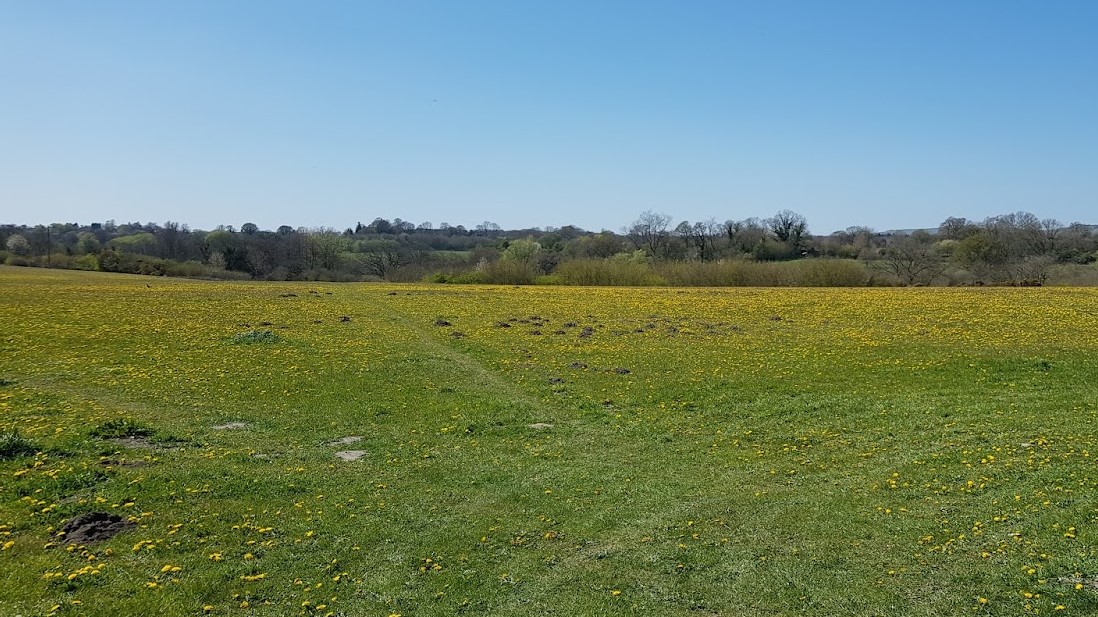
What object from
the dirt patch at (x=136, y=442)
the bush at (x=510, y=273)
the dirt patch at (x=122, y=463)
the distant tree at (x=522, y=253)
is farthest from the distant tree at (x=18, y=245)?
the dirt patch at (x=122, y=463)

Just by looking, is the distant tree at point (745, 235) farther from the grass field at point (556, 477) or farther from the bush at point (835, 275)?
the grass field at point (556, 477)

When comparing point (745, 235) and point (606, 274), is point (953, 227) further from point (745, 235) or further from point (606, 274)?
point (606, 274)

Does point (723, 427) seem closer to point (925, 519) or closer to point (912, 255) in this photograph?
point (925, 519)

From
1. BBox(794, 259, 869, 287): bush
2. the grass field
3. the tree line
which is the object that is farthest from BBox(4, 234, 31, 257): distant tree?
BBox(794, 259, 869, 287): bush

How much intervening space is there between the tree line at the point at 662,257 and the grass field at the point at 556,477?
57.4m

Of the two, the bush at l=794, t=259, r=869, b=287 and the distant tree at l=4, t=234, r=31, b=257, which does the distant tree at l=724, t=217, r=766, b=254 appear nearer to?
the bush at l=794, t=259, r=869, b=287

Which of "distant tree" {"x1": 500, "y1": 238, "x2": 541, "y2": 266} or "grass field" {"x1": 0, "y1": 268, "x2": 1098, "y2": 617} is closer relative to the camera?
"grass field" {"x1": 0, "y1": 268, "x2": 1098, "y2": 617}

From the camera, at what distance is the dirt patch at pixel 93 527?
381 inches

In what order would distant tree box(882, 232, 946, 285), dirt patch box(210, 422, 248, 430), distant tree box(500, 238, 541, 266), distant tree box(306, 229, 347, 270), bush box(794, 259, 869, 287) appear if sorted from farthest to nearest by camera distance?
distant tree box(306, 229, 347, 270) < distant tree box(500, 238, 541, 266) < distant tree box(882, 232, 946, 285) < bush box(794, 259, 869, 287) < dirt patch box(210, 422, 248, 430)

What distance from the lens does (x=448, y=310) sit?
46906 mm

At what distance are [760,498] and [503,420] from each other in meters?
7.75

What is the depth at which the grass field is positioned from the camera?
27.4 ft

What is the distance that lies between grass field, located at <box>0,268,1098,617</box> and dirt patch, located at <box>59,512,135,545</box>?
0.72 feet

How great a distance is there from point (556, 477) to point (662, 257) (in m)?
101
